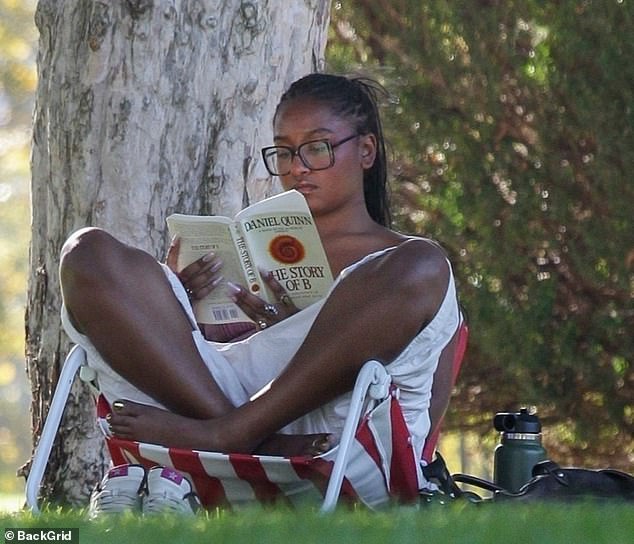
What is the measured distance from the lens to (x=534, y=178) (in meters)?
6.58

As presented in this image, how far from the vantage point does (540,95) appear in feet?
21.8

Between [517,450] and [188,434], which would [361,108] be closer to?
[517,450]

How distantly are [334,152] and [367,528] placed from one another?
1896mm

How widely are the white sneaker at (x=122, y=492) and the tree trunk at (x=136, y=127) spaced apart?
5.88 ft

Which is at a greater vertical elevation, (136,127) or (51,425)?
(136,127)

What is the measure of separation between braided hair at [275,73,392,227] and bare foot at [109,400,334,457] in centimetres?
112

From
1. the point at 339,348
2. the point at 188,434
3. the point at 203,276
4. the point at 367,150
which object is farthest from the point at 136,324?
the point at 367,150

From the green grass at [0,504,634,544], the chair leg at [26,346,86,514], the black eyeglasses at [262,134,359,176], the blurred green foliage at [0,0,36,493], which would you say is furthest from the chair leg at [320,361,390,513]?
the blurred green foliage at [0,0,36,493]

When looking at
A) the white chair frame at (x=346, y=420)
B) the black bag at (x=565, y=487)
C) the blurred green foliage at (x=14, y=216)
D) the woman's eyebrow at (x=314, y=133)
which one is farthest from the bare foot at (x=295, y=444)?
the blurred green foliage at (x=14, y=216)

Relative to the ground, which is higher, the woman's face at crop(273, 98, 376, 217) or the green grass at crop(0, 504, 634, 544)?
the woman's face at crop(273, 98, 376, 217)

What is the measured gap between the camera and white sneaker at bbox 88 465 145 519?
3369 mm

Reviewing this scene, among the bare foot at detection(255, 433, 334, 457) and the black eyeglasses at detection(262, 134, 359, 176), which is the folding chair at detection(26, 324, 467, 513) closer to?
the bare foot at detection(255, 433, 334, 457)

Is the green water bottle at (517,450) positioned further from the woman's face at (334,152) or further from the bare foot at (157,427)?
the bare foot at (157,427)

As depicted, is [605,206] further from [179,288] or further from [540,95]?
[179,288]
